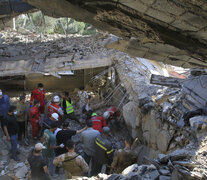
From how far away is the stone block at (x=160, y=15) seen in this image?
3122 mm

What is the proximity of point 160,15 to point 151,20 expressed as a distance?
164 millimetres

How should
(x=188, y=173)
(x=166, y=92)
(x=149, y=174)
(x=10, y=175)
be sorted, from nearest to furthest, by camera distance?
(x=188, y=173)
(x=149, y=174)
(x=10, y=175)
(x=166, y=92)

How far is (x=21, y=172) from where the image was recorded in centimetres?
642

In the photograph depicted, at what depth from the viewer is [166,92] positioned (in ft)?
24.3

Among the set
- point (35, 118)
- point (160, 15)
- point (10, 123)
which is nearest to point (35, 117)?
point (35, 118)

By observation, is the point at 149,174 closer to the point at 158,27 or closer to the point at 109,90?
the point at 158,27

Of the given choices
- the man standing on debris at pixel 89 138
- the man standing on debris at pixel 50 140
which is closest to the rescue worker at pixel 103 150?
the man standing on debris at pixel 89 138

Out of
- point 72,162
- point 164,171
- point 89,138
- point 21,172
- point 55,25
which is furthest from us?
point 55,25

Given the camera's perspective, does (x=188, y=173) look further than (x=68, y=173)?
No

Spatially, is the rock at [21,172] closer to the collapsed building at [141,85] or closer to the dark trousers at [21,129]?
the collapsed building at [141,85]

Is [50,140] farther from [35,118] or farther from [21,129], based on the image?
[21,129]

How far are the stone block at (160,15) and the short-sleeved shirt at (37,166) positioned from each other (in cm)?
313

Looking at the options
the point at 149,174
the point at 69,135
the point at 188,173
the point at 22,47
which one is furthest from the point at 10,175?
the point at 22,47

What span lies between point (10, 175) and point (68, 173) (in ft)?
6.25
